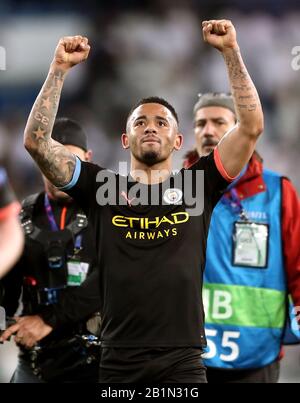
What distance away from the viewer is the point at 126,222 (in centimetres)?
340

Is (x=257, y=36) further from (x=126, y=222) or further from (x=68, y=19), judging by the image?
(x=126, y=222)

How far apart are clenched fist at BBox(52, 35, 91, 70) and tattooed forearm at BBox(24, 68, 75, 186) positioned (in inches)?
1.6

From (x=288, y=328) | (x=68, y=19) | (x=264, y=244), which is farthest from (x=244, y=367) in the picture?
(x=68, y=19)

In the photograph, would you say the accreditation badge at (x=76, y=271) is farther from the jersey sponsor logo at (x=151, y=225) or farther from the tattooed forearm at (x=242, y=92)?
the tattooed forearm at (x=242, y=92)

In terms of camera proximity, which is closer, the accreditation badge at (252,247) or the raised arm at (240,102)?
the raised arm at (240,102)

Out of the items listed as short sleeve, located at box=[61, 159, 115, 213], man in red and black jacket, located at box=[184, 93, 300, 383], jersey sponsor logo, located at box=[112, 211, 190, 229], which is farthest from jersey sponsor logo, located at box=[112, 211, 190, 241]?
man in red and black jacket, located at box=[184, 93, 300, 383]

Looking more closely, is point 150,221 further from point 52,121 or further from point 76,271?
point 76,271

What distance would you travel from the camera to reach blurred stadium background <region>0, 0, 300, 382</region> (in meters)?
7.73

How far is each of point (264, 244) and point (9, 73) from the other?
4686 millimetres

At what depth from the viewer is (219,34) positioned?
3.33 meters

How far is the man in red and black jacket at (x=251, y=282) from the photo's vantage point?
4441 mm

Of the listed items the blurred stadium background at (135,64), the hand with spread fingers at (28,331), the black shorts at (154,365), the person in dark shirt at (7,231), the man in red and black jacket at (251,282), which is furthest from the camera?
the blurred stadium background at (135,64)

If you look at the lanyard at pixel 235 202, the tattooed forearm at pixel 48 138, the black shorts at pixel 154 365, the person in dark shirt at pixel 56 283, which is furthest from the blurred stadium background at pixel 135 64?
the black shorts at pixel 154 365

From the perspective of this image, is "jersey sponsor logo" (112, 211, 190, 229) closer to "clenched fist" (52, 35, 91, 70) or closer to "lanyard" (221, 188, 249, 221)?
"clenched fist" (52, 35, 91, 70)
